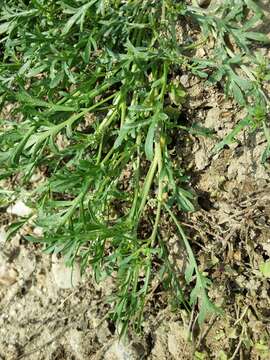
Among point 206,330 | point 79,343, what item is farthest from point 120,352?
point 206,330

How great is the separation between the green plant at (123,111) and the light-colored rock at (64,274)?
0.20m

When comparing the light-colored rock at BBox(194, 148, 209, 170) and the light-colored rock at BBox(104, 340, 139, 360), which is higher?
the light-colored rock at BBox(194, 148, 209, 170)

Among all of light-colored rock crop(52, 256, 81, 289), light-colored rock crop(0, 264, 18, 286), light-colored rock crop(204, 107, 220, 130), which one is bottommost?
light-colored rock crop(0, 264, 18, 286)

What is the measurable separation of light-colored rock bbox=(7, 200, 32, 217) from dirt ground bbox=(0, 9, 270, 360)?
0.96 ft

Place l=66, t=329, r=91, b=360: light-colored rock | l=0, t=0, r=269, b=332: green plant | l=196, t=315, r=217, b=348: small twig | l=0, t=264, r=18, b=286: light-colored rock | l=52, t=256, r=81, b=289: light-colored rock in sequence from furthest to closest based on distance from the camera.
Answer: l=0, t=264, r=18, b=286: light-colored rock
l=52, t=256, r=81, b=289: light-colored rock
l=66, t=329, r=91, b=360: light-colored rock
l=196, t=315, r=217, b=348: small twig
l=0, t=0, r=269, b=332: green plant

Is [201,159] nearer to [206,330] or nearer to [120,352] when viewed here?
[206,330]

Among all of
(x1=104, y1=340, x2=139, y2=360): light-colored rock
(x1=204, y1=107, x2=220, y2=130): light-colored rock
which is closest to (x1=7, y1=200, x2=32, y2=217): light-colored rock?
(x1=104, y1=340, x2=139, y2=360): light-colored rock

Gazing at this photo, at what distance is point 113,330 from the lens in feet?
8.85

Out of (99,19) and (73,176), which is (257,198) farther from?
(99,19)

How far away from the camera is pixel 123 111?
2.55 m

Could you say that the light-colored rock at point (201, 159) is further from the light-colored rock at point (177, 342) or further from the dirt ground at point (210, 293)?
the light-colored rock at point (177, 342)

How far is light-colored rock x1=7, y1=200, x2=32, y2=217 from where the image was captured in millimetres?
3023

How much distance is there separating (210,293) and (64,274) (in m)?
0.82

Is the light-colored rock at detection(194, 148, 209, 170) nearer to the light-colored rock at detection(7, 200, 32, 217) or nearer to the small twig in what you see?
the small twig
